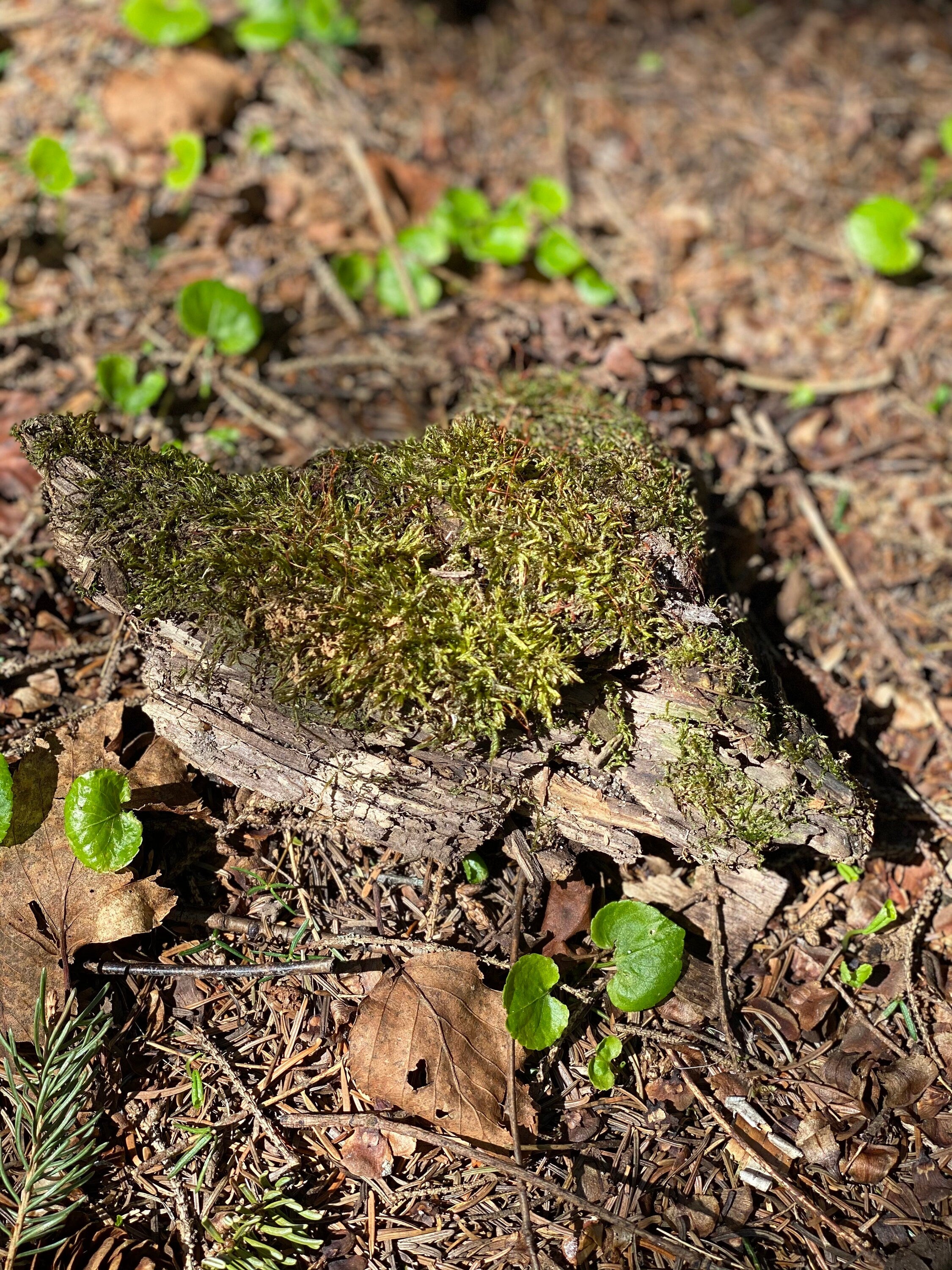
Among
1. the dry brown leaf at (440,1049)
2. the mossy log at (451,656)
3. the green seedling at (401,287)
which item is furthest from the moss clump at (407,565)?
the green seedling at (401,287)

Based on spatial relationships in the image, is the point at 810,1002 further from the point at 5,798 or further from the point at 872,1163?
the point at 5,798

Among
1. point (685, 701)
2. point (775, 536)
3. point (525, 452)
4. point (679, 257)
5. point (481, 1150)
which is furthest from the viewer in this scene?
point (679, 257)

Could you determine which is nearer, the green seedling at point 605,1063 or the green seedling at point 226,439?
the green seedling at point 605,1063

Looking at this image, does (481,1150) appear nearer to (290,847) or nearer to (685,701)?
(290,847)

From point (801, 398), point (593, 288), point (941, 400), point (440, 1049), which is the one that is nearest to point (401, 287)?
point (593, 288)

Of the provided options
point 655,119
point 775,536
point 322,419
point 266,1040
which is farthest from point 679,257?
point 266,1040

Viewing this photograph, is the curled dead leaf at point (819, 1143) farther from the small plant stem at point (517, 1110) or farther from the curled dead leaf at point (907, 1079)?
the small plant stem at point (517, 1110)

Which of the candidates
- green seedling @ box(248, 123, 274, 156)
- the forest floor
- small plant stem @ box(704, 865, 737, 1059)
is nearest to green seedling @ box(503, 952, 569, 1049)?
the forest floor
